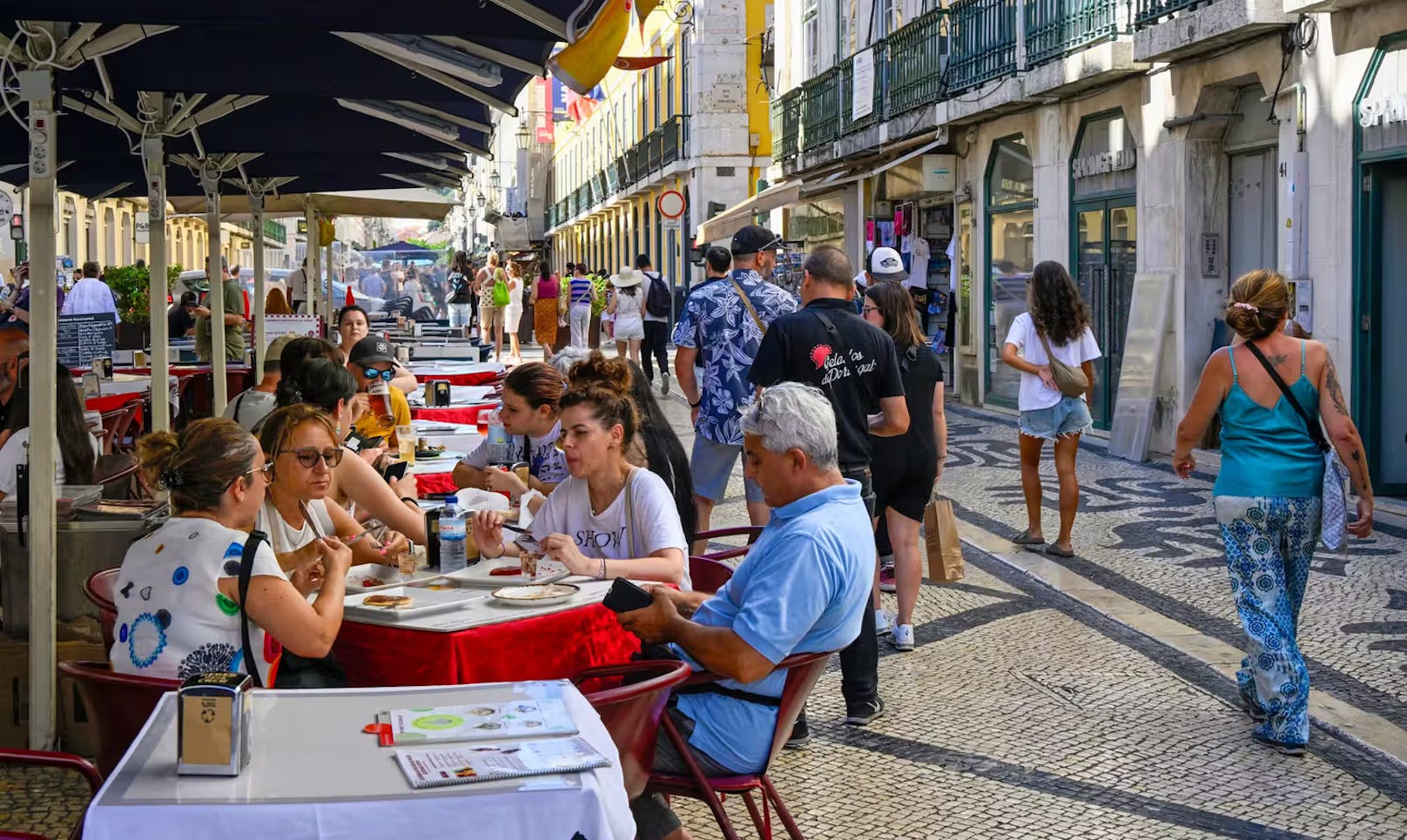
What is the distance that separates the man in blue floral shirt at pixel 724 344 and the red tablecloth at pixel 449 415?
217 centimetres

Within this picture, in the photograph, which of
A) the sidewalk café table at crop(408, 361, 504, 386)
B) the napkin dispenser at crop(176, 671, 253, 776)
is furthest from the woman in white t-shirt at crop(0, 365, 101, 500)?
the sidewalk café table at crop(408, 361, 504, 386)

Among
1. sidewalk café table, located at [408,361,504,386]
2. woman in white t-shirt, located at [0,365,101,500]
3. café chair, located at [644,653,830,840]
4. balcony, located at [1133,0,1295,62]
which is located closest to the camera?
café chair, located at [644,653,830,840]

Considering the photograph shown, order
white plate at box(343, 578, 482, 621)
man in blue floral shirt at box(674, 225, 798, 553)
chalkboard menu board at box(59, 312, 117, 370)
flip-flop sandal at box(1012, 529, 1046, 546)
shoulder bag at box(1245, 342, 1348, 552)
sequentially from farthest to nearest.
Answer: chalkboard menu board at box(59, 312, 117, 370) → flip-flop sandal at box(1012, 529, 1046, 546) → man in blue floral shirt at box(674, 225, 798, 553) → shoulder bag at box(1245, 342, 1348, 552) → white plate at box(343, 578, 482, 621)

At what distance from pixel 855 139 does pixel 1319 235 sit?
11.7 meters

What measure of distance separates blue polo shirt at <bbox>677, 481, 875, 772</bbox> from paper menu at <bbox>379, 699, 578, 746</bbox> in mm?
829

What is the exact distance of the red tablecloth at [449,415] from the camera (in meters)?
9.57

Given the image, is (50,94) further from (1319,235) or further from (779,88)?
(779,88)

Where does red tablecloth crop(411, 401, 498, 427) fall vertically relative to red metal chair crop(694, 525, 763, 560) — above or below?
above

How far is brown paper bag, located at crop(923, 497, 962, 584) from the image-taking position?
7.24m

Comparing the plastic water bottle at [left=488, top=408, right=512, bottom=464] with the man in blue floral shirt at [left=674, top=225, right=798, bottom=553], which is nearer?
the plastic water bottle at [left=488, top=408, right=512, bottom=464]

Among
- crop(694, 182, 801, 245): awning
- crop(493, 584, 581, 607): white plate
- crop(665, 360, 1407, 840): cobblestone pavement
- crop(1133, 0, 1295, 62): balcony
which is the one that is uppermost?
crop(1133, 0, 1295, 62): balcony

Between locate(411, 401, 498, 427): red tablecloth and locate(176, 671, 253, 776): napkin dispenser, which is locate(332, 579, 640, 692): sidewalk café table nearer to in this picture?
locate(176, 671, 253, 776): napkin dispenser

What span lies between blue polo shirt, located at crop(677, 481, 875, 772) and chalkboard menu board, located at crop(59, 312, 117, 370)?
9564 millimetres

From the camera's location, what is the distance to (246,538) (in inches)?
143
